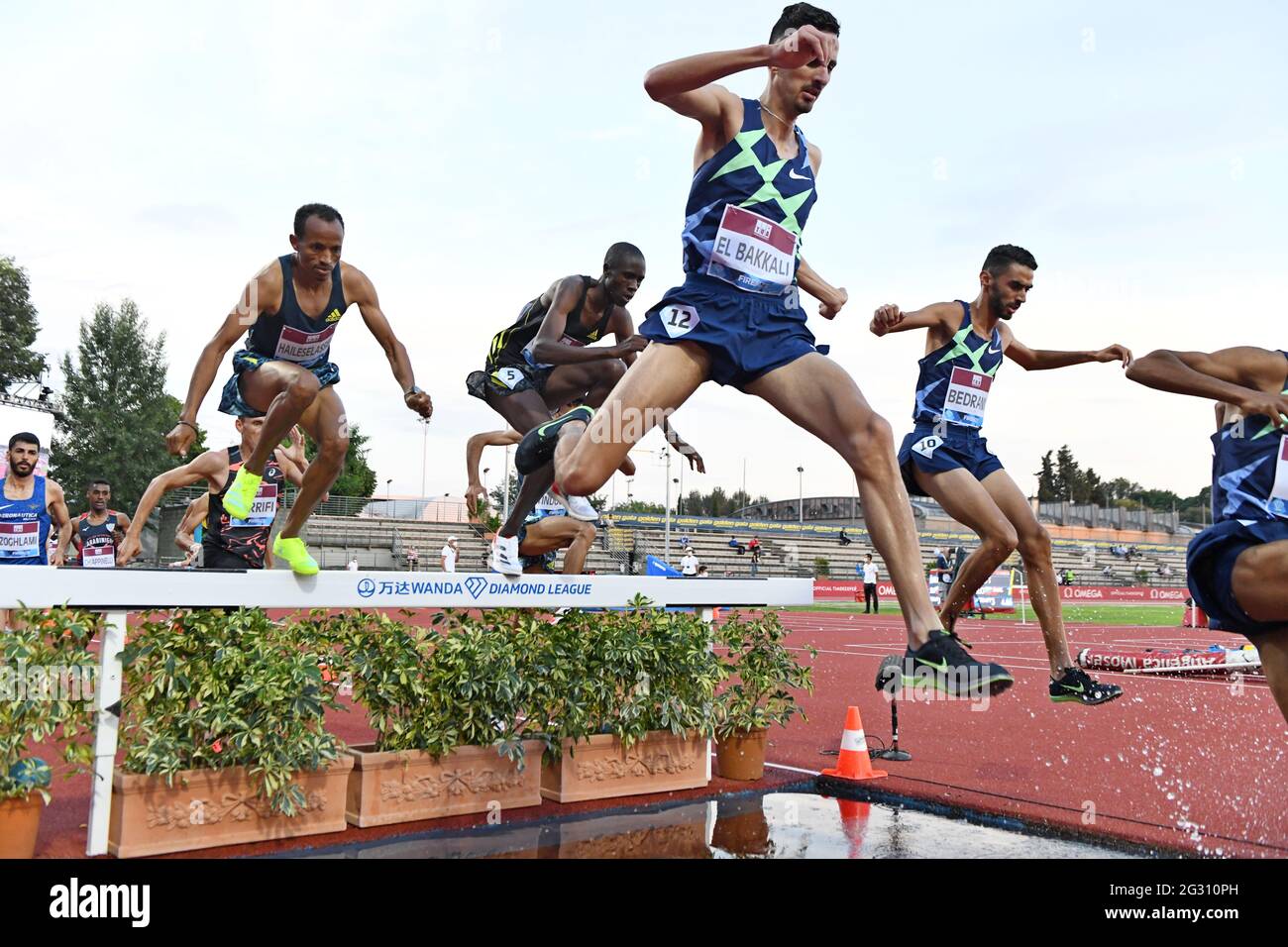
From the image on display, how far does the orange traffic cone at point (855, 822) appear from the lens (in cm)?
473

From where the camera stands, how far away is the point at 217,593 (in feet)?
14.1

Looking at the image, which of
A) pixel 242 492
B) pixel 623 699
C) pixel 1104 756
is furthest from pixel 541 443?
pixel 1104 756

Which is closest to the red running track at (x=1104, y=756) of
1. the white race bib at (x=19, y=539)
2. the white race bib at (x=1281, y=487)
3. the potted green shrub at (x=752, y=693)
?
the potted green shrub at (x=752, y=693)

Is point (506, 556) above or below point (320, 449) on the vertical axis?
below

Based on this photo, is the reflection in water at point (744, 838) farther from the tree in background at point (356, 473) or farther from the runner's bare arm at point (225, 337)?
the tree in background at point (356, 473)

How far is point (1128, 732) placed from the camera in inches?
316

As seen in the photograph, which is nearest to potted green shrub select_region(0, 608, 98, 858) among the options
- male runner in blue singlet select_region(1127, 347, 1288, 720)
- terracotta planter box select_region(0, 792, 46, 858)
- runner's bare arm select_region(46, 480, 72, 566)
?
terracotta planter box select_region(0, 792, 46, 858)

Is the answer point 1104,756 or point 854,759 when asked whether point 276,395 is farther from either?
point 1104,756

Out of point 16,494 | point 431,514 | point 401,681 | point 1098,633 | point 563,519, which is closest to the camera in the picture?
point 401,681

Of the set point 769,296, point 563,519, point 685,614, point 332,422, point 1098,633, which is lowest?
point 1098,633

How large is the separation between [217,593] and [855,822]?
10.8ft

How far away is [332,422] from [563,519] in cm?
238
